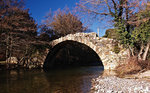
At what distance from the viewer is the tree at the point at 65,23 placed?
21.9 meters

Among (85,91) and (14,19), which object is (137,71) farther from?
(14,19)

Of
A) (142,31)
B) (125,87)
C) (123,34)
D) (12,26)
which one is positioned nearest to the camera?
(125,87)

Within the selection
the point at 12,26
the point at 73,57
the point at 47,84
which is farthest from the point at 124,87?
the point at 73,57

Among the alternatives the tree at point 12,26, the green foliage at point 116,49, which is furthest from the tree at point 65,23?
the green foliage at point 116,49

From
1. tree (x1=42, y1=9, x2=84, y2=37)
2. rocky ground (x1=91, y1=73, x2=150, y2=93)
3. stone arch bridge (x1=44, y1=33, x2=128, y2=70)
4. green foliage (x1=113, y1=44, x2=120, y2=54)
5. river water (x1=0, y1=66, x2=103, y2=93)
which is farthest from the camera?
tree (x1=42, y1=9, x2=84, y2=37)

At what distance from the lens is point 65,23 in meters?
22.8

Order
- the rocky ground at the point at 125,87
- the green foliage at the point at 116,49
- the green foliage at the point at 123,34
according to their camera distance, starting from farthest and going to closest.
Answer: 1. the green foliage at the point at 116,49
2. the green foliage at the point at 123,34
3. the rocky ground at the point at 125,87

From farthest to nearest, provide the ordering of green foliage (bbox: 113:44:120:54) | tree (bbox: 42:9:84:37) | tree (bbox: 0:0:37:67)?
tree (bbox: 42:9:84:37)
tree (bbox: 0:0:37:67)
green foliage (bbox: 113:44:120:54)

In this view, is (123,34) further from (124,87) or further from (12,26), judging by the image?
(12,26)

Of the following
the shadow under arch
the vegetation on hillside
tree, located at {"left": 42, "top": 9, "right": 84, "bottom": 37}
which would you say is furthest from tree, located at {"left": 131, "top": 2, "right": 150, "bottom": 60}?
tree, located at {"left": 42, "top": 9, "right": 84, "bottom": 37}

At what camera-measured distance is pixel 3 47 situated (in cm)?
1277

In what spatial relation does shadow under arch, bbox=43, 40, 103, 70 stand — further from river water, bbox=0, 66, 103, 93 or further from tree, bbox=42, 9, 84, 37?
river water, bbox=0, 66, 103, 93

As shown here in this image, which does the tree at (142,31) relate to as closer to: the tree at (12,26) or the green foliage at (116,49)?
the green foliage at (116,49)

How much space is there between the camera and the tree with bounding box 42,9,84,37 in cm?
2189
